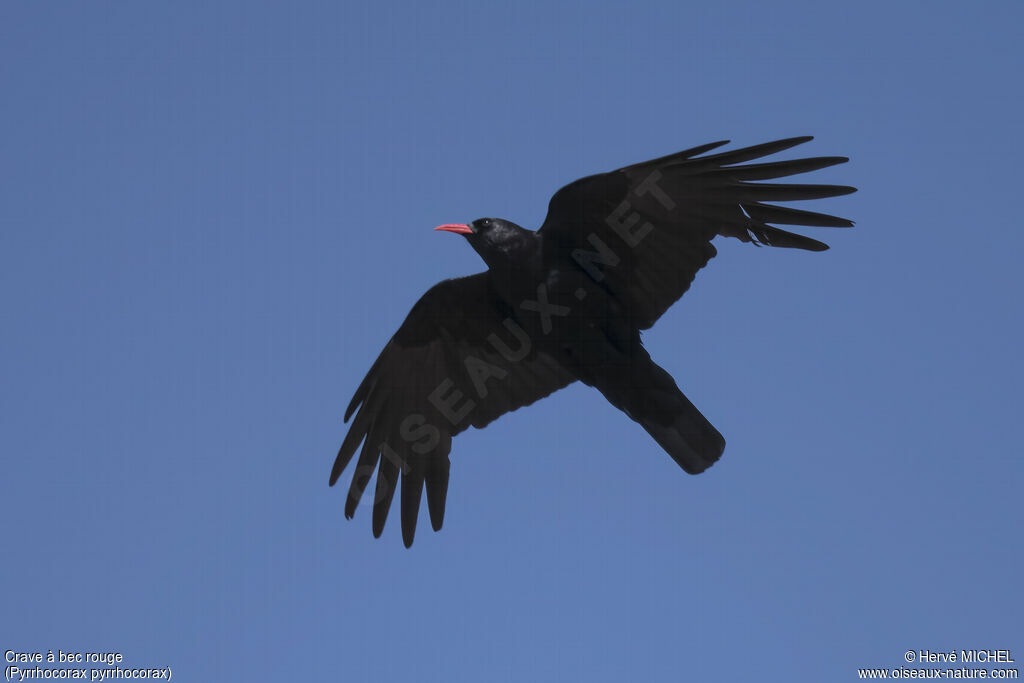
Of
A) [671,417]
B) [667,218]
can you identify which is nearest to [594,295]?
[667,218]

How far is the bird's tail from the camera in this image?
29.1 ft

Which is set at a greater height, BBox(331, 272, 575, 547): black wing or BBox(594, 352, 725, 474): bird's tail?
BBox(331, 272, 575, 547): black wing

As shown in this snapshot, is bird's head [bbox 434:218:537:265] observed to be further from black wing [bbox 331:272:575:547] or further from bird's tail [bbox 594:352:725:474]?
bird's tail [bbox 594:352:725:474]

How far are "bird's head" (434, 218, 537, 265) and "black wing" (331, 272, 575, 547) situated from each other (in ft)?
2.81

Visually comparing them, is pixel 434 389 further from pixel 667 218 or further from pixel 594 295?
pixel 667 218

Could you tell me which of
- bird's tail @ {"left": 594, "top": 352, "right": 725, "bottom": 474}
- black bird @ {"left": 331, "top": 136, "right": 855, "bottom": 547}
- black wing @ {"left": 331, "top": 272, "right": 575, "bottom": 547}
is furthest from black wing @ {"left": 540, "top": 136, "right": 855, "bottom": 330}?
black wing @ {"left": 331, "top": 272, "right": 575, "bottom": 547}

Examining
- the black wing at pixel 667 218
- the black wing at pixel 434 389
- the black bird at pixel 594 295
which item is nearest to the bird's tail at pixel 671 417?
the black bird at pixel 594 295

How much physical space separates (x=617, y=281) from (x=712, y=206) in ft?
3.51

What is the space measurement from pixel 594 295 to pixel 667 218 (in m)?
0.90

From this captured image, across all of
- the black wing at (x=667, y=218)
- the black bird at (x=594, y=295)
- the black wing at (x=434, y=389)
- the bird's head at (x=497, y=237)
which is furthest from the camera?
the black wing at (x=434, y=389)

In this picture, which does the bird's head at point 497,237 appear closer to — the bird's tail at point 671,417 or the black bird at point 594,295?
the black bird at point 594,295

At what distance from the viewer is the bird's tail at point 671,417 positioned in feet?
29.1

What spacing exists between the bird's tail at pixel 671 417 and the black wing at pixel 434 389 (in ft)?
3.47

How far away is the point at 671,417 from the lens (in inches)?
351
